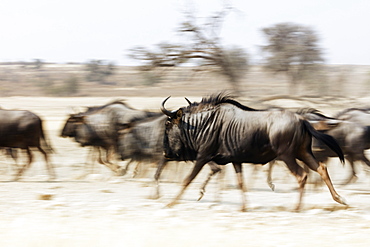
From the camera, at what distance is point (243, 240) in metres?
6.35

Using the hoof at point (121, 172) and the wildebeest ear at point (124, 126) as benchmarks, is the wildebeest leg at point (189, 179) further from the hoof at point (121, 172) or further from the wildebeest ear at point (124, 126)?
the hoof at point (121, 172)

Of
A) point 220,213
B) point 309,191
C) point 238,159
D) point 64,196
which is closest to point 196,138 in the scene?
point 238,159

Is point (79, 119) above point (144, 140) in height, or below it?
above

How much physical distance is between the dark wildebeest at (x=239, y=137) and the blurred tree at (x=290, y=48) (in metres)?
21.4

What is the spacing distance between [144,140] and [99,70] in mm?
55366

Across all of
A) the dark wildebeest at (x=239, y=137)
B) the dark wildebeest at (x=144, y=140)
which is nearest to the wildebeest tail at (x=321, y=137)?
the dark wildebeest at (x=239, y=137)

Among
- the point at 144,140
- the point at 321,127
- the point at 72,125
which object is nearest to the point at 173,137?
the point at 144,140

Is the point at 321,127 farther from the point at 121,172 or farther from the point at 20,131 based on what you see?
the point at 20,131

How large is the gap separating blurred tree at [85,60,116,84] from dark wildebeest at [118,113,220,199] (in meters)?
49.2

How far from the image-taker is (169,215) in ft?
25.1

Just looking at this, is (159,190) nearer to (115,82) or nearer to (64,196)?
(64,196)

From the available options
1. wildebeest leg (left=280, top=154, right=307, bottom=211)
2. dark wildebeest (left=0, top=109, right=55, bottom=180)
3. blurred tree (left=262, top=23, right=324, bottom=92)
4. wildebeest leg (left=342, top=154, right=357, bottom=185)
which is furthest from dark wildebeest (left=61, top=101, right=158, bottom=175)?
blurred tree (left=262, top=23, right=324, bottom=92)

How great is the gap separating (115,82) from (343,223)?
179 ft

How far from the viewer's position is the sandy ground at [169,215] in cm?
635
